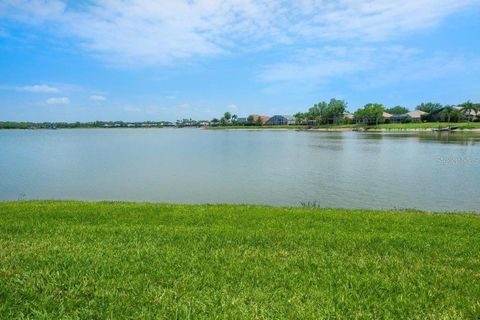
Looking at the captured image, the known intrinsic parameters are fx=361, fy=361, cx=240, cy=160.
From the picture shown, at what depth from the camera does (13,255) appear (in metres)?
6.59

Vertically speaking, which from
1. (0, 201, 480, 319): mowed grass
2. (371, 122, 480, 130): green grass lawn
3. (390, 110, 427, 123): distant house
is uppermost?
(390, 110, 427, 123): distant house

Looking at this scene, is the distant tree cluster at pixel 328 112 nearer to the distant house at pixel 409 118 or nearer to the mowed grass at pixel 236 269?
the distant house at pixel 409 118

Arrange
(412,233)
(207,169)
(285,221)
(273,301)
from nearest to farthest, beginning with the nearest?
1. (273,301)
2. (412,233)
3. (285,221)
4. (207,169)

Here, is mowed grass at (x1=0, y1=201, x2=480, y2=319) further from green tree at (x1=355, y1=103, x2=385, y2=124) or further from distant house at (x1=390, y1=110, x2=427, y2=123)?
distant house at (x1=390, y1=110, x2=427, y2=123)

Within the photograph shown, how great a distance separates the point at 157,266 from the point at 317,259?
2.92 metres

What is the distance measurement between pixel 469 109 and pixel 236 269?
15584cm

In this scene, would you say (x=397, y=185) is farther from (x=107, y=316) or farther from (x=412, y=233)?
(x=107, y=316)

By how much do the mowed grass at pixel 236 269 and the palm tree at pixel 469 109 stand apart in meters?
148

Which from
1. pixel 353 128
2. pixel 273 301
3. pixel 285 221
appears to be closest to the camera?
pixel 273 301

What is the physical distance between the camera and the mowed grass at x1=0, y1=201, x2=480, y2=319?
192 inches

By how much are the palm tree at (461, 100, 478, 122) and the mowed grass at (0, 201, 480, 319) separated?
148189mm

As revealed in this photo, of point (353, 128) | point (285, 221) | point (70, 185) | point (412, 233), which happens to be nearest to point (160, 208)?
point (285, 221)

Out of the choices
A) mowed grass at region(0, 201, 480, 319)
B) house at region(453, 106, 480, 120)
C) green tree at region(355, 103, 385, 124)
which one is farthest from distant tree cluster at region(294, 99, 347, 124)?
mowed grass at region(0, 201, 480, 319)

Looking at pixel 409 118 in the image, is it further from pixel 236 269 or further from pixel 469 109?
pixel 236 269
